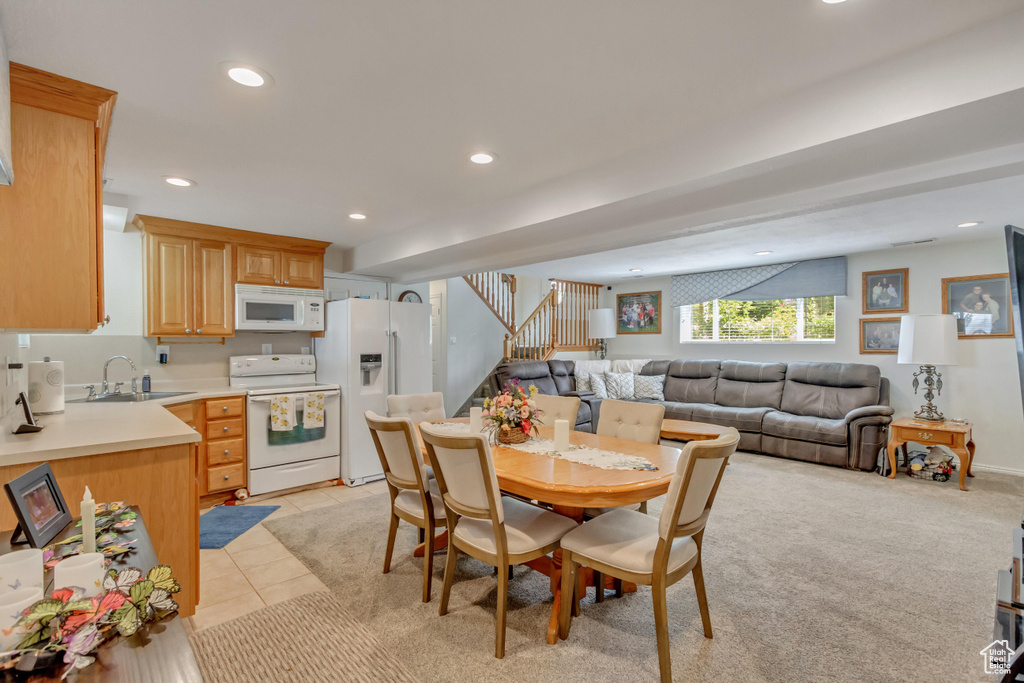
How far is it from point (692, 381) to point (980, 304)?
2.98 m

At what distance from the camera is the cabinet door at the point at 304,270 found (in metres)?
4.54

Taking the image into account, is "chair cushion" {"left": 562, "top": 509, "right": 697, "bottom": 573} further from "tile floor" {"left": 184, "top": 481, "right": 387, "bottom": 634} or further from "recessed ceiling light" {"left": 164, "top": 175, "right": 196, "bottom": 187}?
"recessed ceiling light" {"left": 164, "top": 175, "right": 196, "bottom": 187}

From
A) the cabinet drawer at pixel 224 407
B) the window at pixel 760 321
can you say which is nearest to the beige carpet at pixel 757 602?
the cabinet drawer at pixel 224 407

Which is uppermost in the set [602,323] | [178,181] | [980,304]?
[178,181]

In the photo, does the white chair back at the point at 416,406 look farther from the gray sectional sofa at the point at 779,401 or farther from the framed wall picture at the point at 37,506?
the gray sectional sofa at the point at 779,401

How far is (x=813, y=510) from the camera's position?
12.3 feet

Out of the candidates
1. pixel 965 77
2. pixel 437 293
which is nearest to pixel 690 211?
pixel 965 77

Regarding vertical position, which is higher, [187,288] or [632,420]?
[187,288]

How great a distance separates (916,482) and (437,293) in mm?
5657

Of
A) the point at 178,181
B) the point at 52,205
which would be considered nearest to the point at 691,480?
the point at 52,205

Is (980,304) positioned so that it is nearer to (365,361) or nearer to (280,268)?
(365,361)

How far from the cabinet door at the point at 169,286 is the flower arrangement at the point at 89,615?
3663 millimetres

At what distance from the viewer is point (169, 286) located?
3.92 meters

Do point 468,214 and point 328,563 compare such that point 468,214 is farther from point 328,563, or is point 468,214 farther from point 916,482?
point 916,482
